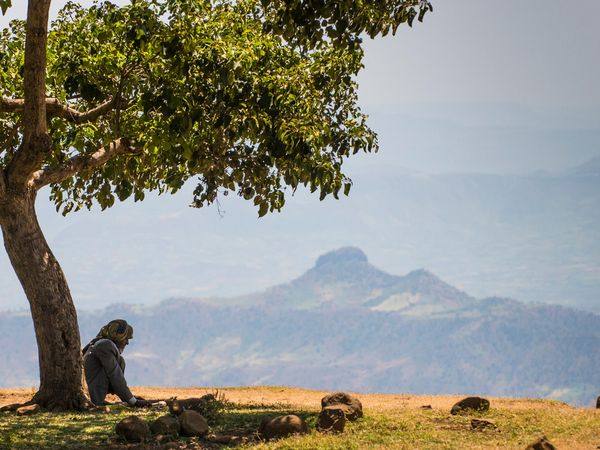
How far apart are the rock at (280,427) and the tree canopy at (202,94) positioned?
675cm

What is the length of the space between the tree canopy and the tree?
0.11ft

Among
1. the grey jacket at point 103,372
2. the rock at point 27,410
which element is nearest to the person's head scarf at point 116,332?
the grey jacket at point 103,372

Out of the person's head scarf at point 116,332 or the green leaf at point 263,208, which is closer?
the person's head scarf at point 116,332

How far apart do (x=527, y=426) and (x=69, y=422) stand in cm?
822

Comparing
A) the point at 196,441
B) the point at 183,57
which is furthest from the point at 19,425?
the point at 183,57

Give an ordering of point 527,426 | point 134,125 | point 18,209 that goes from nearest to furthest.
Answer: point 527,426 → point 18,209 → point 134,125

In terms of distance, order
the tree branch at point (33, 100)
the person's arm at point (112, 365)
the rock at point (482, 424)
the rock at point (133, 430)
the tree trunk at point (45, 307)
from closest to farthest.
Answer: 1. the rock at point (133, 430)
2. the rock at point (482, 424)
3. the tree branch at point (33, 100)
4. the tree trunk at point (45, 307)
5. the person's arm at point (112, 365)

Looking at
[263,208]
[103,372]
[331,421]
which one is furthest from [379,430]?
[263,208]

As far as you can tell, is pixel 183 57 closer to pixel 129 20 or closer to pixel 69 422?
pixel 129 20

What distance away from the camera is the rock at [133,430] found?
1652cm

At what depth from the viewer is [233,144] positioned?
82.6 feet

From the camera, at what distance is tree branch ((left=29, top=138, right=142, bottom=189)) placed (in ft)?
73.2

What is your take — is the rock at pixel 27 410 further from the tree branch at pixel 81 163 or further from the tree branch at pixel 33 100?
the tree branch at pixel 81 163

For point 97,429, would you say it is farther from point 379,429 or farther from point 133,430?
point 379,429
